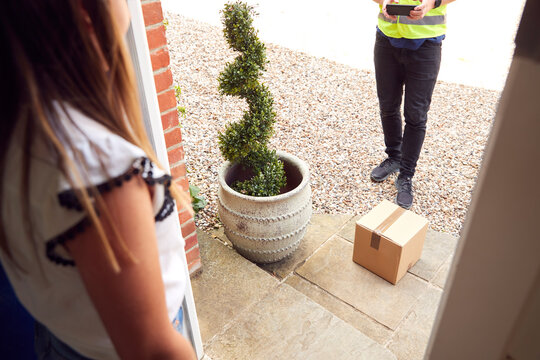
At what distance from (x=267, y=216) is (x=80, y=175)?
2.16m

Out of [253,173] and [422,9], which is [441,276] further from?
[422,9]

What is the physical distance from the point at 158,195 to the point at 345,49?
267 inches

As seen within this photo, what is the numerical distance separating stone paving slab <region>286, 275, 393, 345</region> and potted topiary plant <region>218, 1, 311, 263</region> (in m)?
0.24

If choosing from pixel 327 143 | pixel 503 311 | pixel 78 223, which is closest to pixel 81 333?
pixel 78 223

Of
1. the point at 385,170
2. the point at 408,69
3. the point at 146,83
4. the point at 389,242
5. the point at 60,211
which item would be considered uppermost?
the point at 60,211

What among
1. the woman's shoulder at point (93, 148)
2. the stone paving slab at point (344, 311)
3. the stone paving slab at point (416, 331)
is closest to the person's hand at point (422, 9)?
the stone paving slab at point (416, 331)

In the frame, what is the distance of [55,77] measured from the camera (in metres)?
0.71

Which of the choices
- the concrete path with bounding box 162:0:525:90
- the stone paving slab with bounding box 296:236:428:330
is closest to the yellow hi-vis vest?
the stone paving slab with bounding box 296:236:428:330

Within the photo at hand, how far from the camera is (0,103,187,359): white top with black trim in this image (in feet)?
2.28

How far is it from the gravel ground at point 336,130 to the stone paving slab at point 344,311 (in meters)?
0.93

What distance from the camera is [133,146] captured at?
2.52 ft

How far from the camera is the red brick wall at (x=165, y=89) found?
2.08 meters

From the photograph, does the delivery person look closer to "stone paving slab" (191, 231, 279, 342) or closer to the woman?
"stone paving slab" (191, 231, 279, 342)

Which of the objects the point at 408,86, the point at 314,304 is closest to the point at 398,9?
the point at 408,86
